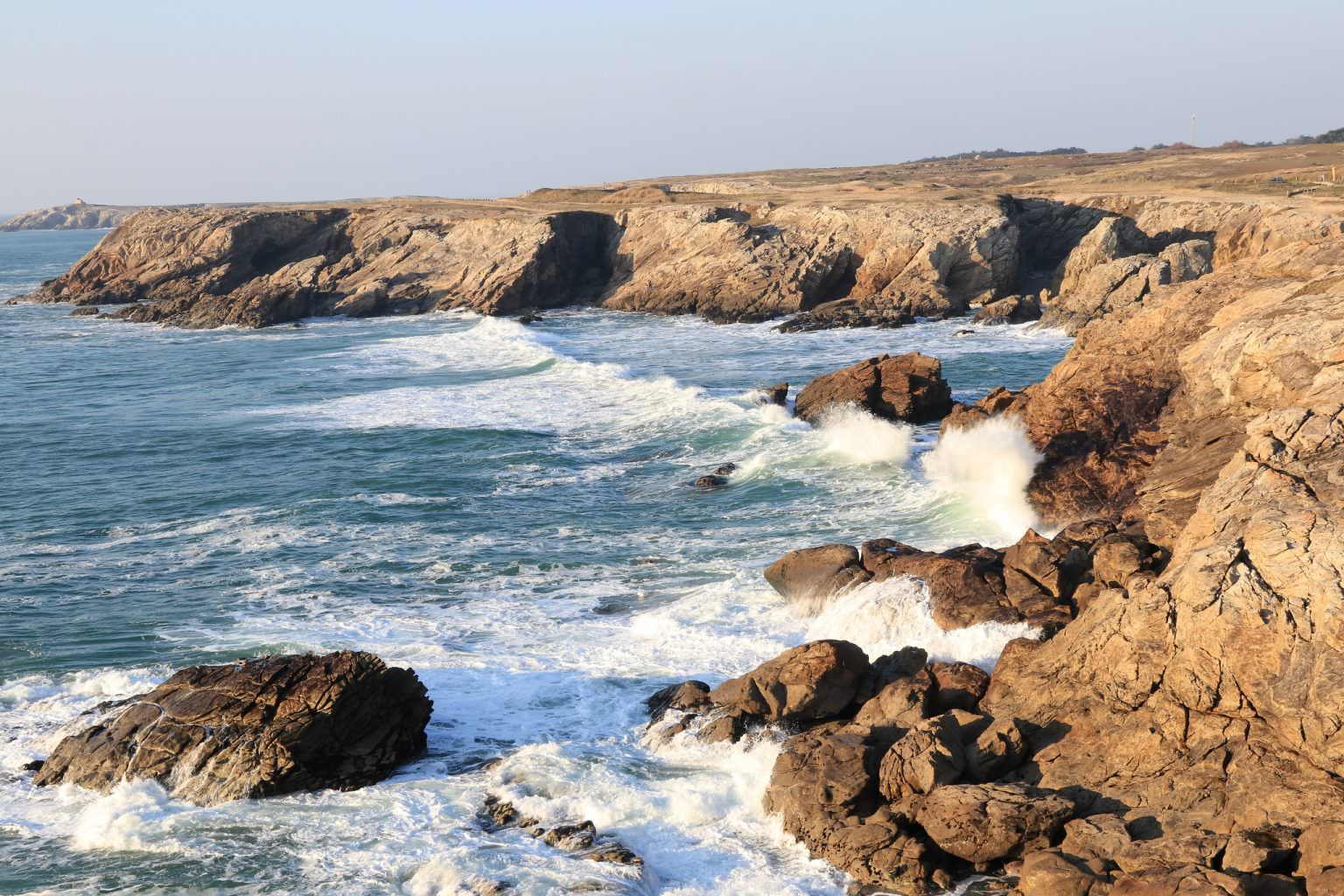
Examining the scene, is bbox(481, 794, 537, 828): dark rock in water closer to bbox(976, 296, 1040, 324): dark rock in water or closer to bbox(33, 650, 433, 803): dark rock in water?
bbox(33, 650, 433, 803): dark rock in water

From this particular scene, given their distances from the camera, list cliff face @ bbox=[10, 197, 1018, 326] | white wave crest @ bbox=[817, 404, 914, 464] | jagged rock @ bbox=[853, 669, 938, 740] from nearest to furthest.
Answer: jagged rock @ bbox=[853, 669, 938, 740], white wave crest @ bbox=[817, 404, 914, 464], cliff face @ bbox=[10, 197, 1018, 326]

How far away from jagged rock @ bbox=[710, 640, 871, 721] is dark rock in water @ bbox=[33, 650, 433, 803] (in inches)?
175

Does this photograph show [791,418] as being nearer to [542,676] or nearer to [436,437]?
[436,437]

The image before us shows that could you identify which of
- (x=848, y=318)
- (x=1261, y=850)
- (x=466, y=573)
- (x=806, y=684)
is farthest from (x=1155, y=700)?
(x=848, y=318)

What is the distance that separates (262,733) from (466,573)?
829cm

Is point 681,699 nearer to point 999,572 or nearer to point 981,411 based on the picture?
point 999,572

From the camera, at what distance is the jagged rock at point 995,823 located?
472 inches

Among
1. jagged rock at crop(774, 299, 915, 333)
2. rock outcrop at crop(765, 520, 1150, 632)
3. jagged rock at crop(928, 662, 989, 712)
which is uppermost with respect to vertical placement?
jagged rock at crop(774, 299, 915, 333)

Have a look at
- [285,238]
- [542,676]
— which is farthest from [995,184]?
[542,676]

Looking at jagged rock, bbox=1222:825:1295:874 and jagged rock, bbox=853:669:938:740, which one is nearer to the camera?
jagged rock, bbox=1222:825:1295:874

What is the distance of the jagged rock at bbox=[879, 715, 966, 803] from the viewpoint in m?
12.7

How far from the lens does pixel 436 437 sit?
3503 centimetres

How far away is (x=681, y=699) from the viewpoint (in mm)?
16266

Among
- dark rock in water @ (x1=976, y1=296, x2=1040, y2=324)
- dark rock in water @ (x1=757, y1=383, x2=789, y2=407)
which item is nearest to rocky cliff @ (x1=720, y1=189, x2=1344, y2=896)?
dark rock in water @ (x1=757, y1=383, x2=789, y2=407)
